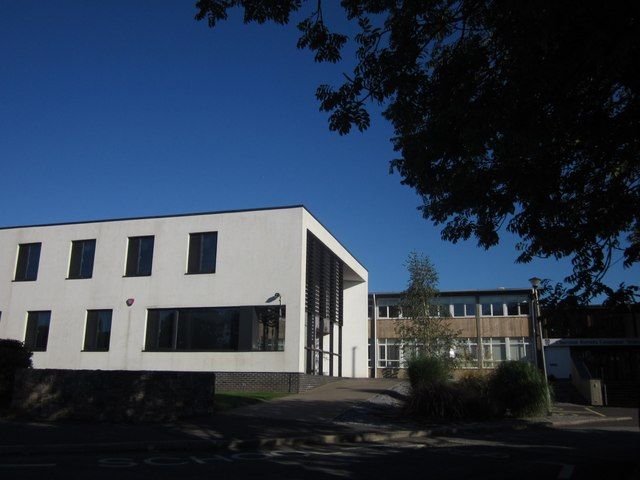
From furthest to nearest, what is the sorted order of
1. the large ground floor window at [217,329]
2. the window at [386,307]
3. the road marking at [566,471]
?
the window at [386,307], the large ground floor window at [217,329], the road marking at [566,471]

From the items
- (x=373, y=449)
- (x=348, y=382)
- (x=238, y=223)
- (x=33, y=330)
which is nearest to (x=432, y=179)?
(x=373, y=449)

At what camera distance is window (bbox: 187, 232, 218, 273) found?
24.6 meters

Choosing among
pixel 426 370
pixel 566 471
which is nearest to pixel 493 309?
pixel 426 370

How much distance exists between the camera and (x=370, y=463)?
376 inches

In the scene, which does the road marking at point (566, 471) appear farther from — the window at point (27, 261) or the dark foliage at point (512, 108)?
the window at point (27, 261)

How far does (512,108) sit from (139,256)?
21384 mm

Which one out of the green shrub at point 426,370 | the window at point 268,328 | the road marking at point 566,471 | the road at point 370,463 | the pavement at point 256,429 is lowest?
the road marking at point 566,471

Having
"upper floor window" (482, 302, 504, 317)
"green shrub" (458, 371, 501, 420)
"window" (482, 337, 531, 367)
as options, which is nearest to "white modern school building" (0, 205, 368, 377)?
"green shrub" (458, 371, 501, 420)

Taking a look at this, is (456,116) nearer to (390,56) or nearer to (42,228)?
(390,56)

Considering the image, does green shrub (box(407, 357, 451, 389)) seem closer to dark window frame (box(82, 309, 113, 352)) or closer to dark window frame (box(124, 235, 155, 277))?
dark window frame (box(124, 235, 155, 277))

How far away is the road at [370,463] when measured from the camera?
328 inches

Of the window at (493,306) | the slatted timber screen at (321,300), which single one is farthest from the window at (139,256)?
the window at (493,306)

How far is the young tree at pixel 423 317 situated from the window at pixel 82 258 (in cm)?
1517

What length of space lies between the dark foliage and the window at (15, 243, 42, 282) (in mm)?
23579
